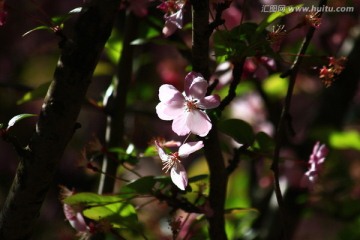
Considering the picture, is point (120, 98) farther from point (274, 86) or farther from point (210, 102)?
point (274, 86)

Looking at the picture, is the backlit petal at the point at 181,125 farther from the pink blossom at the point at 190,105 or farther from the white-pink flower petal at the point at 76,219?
the white-pink flower petal at the point at 76,219

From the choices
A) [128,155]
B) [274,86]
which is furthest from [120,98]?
[274,86]

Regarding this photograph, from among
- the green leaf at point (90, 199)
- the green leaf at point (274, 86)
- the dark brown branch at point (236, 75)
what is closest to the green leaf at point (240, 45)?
the dark brown branch at point (236, 75)

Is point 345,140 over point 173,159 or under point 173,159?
under

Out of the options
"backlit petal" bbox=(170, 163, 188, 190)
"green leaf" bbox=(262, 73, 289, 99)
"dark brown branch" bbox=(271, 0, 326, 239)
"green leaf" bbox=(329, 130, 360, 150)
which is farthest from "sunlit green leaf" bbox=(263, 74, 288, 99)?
"backlit petal" bbox=(170, 163, 188, 190)

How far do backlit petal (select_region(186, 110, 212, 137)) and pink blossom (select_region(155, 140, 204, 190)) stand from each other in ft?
0.06

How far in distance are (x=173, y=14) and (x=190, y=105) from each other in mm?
143

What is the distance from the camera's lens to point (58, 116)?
77cm

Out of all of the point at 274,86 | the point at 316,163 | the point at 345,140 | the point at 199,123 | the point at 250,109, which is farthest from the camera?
the point at 250,109

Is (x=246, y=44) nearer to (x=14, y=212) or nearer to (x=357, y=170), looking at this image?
(x=14, y=212)

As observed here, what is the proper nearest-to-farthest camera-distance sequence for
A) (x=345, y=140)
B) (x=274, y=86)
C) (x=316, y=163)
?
(x=316, y=163)
(x=345, y=140)
(x=274, y=86)

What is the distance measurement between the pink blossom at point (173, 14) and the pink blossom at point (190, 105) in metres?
0.10

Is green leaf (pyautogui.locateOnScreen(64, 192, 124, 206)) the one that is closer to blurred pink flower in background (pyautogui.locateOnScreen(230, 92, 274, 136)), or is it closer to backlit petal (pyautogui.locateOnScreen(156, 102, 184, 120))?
backlit petal (pyautogui.locateOnScreen(156, 102, 184, 120))

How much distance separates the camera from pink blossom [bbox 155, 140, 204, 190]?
→ 77 cm
